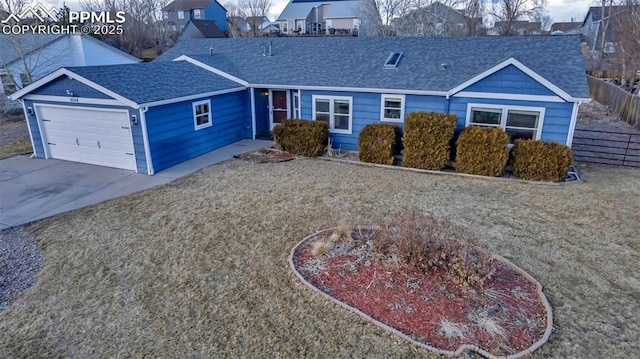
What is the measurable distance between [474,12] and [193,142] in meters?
39.3

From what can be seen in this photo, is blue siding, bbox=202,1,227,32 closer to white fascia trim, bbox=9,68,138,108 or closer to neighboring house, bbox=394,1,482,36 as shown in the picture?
neighboring house, bbox=394,1,482,36

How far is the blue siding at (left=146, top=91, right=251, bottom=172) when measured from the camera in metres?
11.7

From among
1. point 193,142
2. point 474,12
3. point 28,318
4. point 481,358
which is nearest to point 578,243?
point 481,358

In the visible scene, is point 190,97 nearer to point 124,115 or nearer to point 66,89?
point 124,115

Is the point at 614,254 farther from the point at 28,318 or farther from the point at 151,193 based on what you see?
the point at 151,193

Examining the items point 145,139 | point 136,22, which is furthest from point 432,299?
point 136,22

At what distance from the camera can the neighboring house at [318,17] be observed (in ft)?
181

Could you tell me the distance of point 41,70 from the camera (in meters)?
22.3

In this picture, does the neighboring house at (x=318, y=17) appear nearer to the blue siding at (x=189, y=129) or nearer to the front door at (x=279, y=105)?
the front door at (x=279, y=105)

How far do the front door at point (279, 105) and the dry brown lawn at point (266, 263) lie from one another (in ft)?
17.5

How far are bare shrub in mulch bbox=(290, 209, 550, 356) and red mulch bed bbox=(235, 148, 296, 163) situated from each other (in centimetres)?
618

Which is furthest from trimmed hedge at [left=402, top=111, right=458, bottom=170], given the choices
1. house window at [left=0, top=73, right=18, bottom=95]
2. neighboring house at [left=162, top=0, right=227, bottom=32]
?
neighboring house at [left=162, top=0, right=227, bottom=32]

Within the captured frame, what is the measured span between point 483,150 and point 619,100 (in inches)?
637

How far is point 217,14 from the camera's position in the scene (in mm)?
64500
